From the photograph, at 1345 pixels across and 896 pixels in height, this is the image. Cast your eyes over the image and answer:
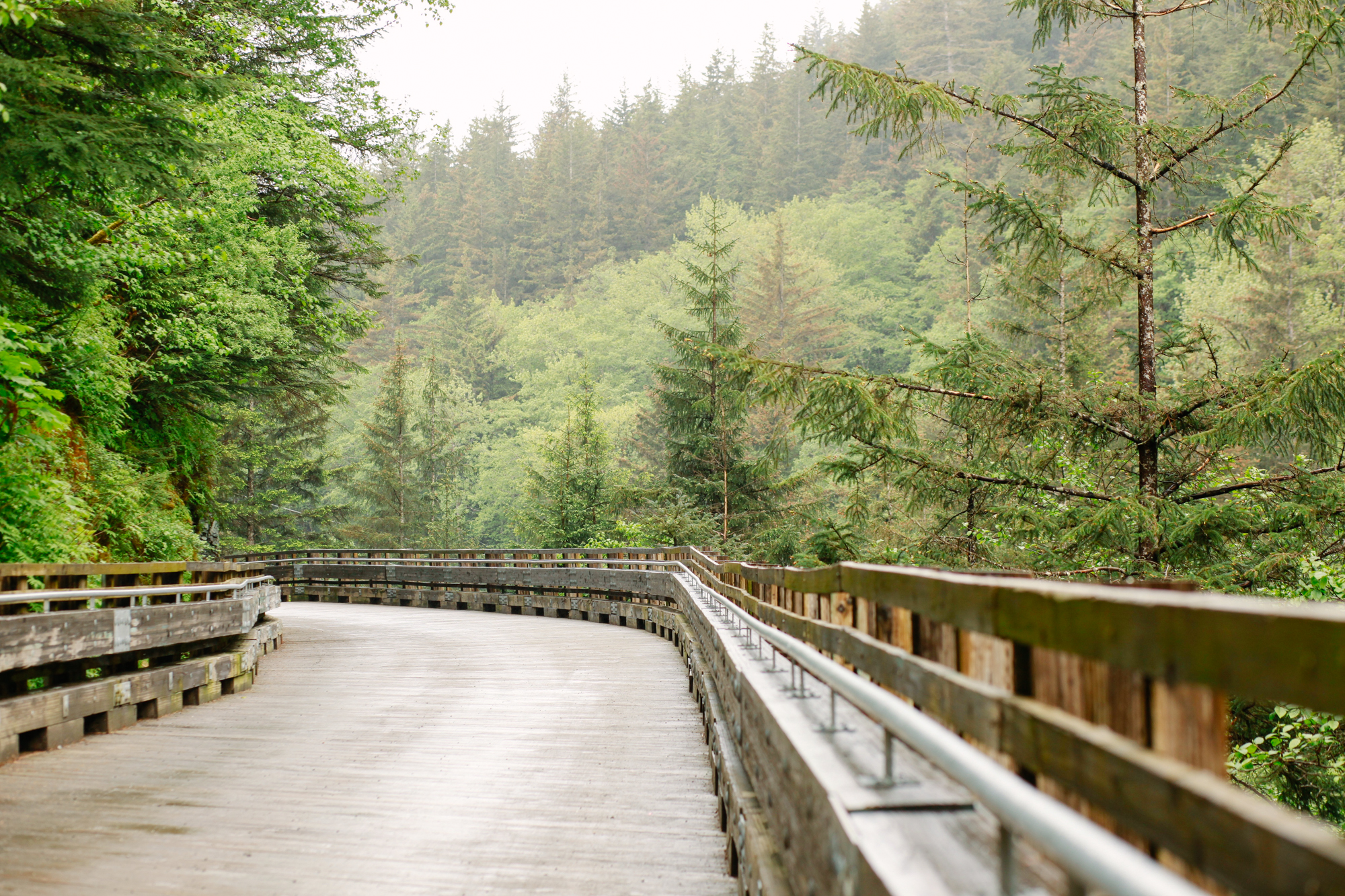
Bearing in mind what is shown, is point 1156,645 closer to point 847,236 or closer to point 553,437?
point 553,437

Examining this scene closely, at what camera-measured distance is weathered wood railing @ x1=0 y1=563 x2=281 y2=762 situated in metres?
6.38

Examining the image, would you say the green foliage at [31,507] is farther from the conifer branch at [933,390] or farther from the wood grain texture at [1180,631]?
the wood grain texture at [1180,631]

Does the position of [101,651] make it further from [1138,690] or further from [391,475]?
[391,475]

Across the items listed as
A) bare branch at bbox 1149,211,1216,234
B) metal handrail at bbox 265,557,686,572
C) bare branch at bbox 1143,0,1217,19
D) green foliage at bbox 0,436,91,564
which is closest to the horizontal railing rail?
green foliage at bbox 0,436,91,564

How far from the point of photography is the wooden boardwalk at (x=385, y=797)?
4246 millimetres

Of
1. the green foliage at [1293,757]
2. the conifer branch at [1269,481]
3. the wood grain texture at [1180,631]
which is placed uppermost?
the conifer branch at [1269,481]

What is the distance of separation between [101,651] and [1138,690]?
790 centimetres

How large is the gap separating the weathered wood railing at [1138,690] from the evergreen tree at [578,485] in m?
22.0

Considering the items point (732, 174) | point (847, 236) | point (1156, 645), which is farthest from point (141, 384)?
point (732, 174)

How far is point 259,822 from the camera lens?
16.4ft

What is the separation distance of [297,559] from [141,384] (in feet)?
47.9

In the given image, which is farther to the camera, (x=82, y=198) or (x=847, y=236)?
(x=847, y=236)

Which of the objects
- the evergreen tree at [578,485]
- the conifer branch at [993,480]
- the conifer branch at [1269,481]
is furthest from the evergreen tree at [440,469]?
the conifer branch at [1269,481]

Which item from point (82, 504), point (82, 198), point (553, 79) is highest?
point (553, 79)
